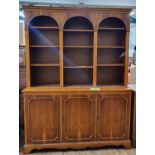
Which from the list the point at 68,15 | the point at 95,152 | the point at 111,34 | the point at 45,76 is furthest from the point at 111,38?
the point at 95,152

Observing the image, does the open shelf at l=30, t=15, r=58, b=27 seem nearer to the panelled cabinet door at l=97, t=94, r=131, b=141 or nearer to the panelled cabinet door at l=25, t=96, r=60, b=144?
the panelled cabinet door at l=25, t=96, r=60, b=144

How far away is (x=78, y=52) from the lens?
9.71ft

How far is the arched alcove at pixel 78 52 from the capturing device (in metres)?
2.87

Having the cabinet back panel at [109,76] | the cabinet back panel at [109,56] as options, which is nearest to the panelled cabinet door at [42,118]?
the cabinet back panel at [109,76]

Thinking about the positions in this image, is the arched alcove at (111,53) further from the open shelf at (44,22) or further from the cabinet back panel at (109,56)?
the open shelf at (44,22)

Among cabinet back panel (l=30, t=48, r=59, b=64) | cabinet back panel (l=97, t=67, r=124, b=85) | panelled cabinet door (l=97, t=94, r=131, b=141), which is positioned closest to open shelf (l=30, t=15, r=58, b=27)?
cabinet back panel (l=30, t=48, r=59, b=64)

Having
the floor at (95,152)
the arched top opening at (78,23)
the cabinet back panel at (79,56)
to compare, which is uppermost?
the arched top opening at (78,23)

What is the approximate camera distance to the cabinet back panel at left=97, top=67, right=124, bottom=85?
3027 mm

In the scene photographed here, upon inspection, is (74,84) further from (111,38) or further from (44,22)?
(44,22)

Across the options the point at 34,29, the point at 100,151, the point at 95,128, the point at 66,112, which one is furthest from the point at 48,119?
the point at 34,29

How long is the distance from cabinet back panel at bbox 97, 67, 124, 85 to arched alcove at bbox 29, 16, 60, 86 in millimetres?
686

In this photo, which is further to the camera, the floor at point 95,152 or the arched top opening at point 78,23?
the arched top opening at point 78,23

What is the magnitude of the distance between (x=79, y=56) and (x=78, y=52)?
7 centimetres
